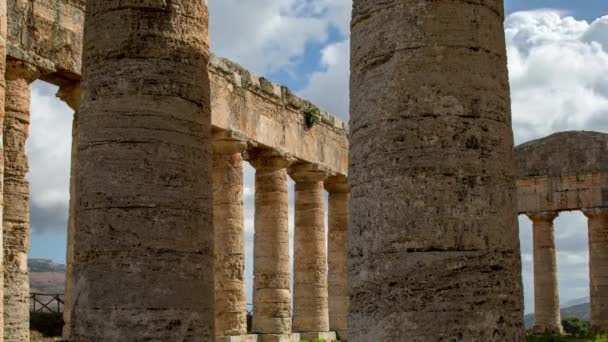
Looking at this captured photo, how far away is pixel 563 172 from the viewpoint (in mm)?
35906

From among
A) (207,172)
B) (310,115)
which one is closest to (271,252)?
(310,115)

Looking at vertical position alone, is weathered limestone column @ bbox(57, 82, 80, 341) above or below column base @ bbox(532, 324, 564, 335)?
above

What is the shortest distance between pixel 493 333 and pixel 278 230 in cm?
1801

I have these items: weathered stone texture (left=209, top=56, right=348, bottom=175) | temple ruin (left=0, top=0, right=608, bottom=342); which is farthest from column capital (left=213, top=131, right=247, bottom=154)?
temple ruin (left=0, top=0, right=608, bottom=342)

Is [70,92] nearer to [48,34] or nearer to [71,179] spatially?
[48,34]

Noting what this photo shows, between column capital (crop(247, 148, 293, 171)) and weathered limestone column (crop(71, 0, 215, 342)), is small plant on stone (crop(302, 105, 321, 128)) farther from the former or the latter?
weathered limestone column (crop(71, 0, 215, 342))

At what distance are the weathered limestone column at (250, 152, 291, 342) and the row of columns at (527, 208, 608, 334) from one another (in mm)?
14542

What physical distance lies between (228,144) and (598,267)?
17.8 metres

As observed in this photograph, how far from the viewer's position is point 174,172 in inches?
436

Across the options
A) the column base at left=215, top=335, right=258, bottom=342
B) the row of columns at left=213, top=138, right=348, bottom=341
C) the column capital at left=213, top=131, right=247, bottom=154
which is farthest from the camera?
the column capital at left=213, top=131, right=247, bottom=154

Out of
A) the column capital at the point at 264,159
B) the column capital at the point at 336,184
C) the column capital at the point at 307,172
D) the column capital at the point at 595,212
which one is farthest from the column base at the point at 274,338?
the column capital at the point at 595,212

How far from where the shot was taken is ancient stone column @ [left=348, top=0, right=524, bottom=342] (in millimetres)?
7855

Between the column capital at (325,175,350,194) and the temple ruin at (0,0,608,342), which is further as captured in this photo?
the column capital at (325,175,350,194)

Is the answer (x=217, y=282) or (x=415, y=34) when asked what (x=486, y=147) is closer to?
(x=415, y=34)
